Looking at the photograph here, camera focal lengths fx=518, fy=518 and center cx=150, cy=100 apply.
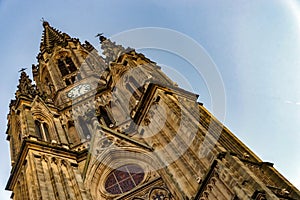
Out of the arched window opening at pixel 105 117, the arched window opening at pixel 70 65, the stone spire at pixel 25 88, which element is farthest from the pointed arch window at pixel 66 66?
the arched window opening at pixel 105 117

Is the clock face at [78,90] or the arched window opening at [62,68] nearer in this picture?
the clock face at [78,90]

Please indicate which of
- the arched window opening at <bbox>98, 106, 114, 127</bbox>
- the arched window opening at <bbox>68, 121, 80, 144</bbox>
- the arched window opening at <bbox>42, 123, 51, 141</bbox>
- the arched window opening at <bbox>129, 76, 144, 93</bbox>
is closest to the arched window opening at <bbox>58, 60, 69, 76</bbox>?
the arched window opening at <bbox>98, 106, 114, 127</bbox>

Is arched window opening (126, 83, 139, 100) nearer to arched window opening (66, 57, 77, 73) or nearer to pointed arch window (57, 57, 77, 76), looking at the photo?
pointed arch window (57, 57, 77, 76)

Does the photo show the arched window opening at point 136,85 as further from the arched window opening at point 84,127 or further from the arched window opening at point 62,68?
the arched window opening at point 62,68

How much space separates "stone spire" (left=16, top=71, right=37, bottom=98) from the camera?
30381mm

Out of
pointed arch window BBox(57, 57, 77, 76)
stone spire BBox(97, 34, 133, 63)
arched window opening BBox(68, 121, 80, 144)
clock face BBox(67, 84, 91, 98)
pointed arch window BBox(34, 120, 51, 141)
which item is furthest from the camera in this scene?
pointed arch window BBox(57, 57, 77, 76)

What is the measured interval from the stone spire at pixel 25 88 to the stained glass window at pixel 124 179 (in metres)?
8.42

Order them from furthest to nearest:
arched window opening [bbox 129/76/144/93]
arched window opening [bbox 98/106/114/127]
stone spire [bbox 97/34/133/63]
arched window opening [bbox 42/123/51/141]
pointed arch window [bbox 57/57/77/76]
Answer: pointed arch window [bbox 57/57/77/76], stone spire [bbox 97/34/133/63], arched window opening [bbox 98/106/114/127], arched window opening [bbox 129/76/144/93], arched window opening [bbox 42/123/51/141]

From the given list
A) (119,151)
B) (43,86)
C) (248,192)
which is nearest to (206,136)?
(248,192)

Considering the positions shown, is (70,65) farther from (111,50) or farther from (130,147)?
(130,147)

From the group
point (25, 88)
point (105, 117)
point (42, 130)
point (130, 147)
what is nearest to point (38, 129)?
point (42, 130)

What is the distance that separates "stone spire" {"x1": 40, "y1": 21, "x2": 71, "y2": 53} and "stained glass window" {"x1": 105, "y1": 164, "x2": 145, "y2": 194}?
2391 centimetres

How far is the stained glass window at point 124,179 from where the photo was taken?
23734 millimetres

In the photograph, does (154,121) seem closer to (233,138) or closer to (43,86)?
(233,138)
